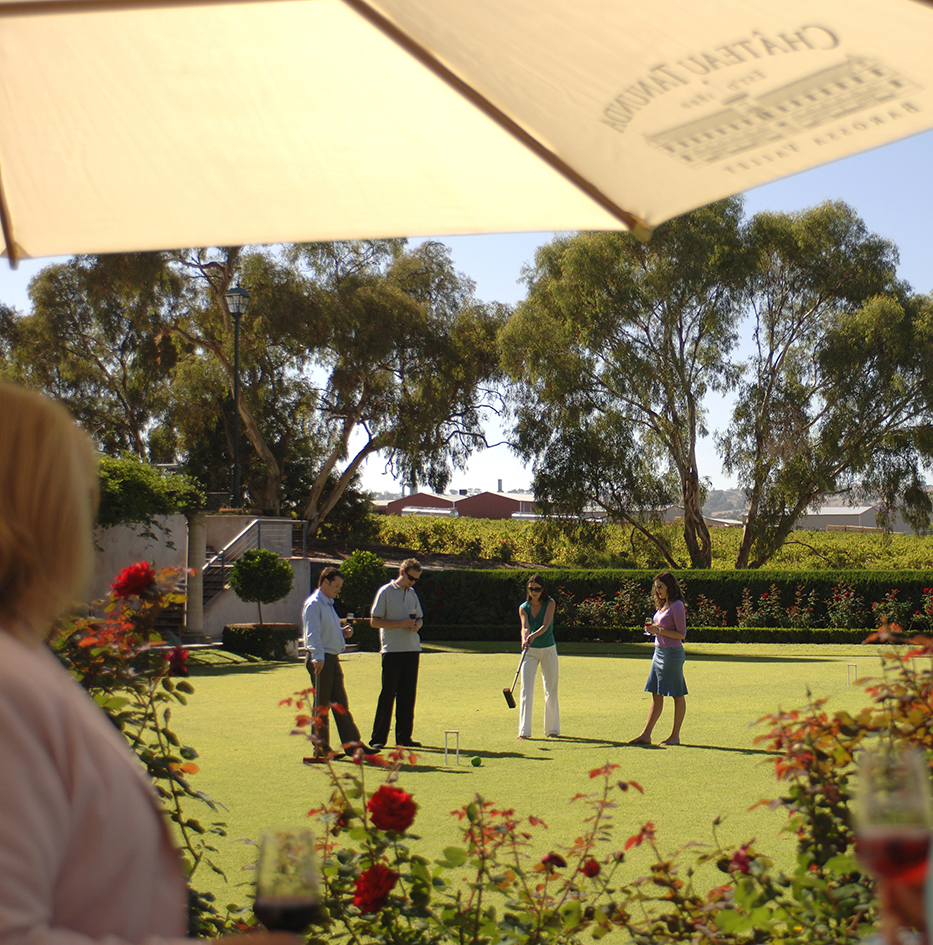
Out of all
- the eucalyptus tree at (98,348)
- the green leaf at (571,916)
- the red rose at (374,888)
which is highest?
the eucalyptus tree at (98,348)

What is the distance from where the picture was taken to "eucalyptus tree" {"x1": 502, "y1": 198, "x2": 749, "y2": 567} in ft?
108

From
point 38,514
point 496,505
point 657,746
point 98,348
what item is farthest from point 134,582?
point 496,505

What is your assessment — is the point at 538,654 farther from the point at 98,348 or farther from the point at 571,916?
the point at 98,348

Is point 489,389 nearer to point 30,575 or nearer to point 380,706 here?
point 380,706

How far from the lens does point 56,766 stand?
128cm

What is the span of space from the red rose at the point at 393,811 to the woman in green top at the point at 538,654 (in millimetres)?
7461

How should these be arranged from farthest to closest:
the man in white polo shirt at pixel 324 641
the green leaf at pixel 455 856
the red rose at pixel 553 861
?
the man in white polo shirt at pixel 324 641, the red rose at pixel 553 861, the green leaf at pixel 455 856

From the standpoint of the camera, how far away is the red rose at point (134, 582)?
405 centimetres

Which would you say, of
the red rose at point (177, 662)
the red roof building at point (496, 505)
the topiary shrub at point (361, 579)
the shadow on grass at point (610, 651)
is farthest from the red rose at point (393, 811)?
the red roof building at point (496, 505)

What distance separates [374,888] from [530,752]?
7.32 metres

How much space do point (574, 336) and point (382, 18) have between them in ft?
103

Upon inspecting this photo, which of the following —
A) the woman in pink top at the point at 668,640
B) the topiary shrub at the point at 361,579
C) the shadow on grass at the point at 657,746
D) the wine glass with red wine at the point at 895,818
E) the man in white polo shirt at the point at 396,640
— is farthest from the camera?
the topiary shrub at the point at 361,579

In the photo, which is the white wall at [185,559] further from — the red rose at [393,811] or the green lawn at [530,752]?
the red rose at [393,811]

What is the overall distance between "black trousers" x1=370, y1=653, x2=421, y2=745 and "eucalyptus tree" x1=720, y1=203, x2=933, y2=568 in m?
25.6
